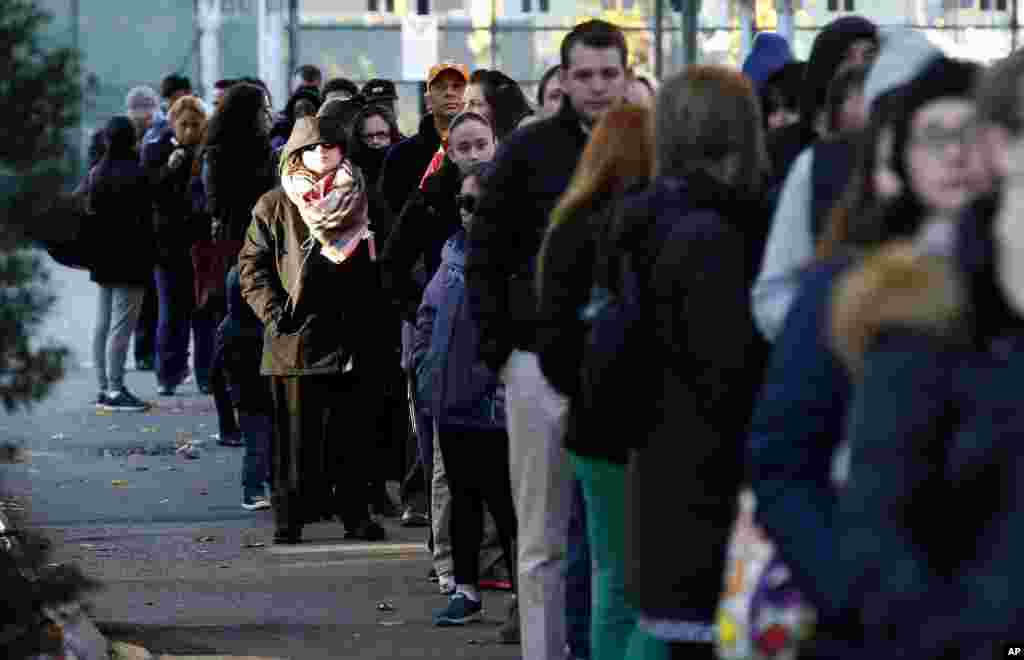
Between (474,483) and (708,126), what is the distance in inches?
149

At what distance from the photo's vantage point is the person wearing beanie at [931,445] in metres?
3.38

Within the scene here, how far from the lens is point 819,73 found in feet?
22.3

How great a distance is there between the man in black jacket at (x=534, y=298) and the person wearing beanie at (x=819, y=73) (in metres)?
0.63

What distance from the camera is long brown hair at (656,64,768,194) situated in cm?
507

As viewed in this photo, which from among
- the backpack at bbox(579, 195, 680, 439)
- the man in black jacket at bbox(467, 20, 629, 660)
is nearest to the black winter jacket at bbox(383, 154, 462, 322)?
the man in black jacket at bbox(467, 20, 629, 660)

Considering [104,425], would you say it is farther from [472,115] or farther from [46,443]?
[472,115]

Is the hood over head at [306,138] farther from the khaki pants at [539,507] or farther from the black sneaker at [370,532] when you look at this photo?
the khaki pants at [539,507]

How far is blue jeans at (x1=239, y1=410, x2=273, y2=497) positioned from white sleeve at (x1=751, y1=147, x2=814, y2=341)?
763cm

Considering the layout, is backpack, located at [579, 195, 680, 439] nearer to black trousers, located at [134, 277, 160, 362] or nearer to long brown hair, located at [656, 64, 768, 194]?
long brown hair, located at [656, 64, 768, 194]

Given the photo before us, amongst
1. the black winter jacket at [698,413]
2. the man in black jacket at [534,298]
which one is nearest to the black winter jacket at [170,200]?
the man in black jacket at [534,298]

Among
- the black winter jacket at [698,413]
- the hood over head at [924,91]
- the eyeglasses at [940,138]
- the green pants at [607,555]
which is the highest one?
the hood over head at [924,91]

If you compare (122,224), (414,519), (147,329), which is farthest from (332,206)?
(147,329)

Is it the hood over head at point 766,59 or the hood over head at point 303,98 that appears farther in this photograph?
the hood over head at point 303,98

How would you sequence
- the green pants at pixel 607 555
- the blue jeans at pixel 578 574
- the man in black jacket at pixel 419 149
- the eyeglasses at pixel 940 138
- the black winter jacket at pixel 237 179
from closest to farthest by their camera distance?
the eyeglasses at pixel 940 138
the green pants at pixel 607 555
the blue jeans at pixel 578 574
the man in black jacket at pixel 419 149
the black winter jacket at pixel 237 179
